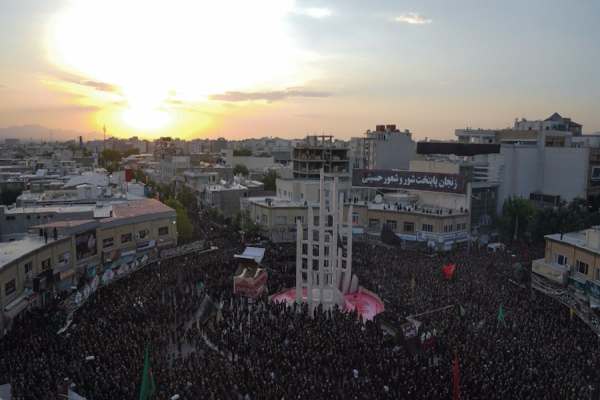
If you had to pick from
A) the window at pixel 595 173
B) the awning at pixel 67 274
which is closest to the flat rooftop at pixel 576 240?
the window at pixel 595 173

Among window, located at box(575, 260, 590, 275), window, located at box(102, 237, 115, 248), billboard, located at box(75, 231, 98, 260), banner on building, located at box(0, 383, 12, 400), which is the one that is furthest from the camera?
window, located at box(102, 237, 115, 248)

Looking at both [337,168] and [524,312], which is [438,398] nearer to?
[524,312]

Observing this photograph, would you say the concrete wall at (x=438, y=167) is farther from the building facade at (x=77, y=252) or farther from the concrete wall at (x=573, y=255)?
the building facade at (x=77, y=252)

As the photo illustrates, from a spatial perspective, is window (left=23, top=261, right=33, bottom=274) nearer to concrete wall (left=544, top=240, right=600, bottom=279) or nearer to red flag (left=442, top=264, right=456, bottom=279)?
red flag (left=442, top=264, right=456, bottom=279)

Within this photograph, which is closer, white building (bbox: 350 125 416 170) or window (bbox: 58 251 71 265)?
window (bbox: 58 251 71 265)

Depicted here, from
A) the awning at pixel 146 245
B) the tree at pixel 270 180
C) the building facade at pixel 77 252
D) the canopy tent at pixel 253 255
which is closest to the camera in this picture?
the building facade at pixel 77 252

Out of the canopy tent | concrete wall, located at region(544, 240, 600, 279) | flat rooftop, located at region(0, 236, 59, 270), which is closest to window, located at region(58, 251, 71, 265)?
flat rooftop, located at region(0, 236, 59, 270)

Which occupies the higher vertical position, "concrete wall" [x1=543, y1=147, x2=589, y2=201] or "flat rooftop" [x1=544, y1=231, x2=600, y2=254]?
"concrete wall" [x1=543, y1=147, x2=589, y2=201]

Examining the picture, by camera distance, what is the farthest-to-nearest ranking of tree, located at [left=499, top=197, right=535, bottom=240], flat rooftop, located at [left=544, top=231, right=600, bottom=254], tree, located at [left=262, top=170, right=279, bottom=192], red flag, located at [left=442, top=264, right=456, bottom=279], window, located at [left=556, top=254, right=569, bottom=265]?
1. tree, located at [left=262, top=170, right=279, bottom=192]
2. tree, located at [left=499, top=197, right=535, bottom=240]
3. window, located at [left=556, top=254, right=569, bottom=265]
4. red flag, located at [left=442, top=264, right=456, bottom=279]
5. flat rooftop, located at [left=544, top=231, right=600, bottom=254]
